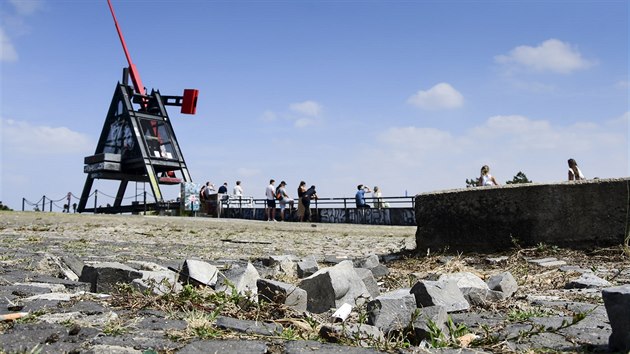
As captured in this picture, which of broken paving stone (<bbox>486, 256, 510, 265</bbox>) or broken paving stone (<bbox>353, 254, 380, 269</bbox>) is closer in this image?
broken paving stone (<bbox>353, 254, 380, 269</bbox>)

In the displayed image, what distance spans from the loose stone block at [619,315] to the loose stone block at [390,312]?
28.7 inches

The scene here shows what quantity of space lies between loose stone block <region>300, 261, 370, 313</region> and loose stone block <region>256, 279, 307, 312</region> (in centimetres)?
18

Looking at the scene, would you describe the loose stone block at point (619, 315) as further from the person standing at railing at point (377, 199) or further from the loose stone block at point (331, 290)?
the person standing at railing at point (377, 199)

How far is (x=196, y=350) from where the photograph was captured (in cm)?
195

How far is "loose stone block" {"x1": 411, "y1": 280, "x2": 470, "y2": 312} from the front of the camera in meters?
2.73

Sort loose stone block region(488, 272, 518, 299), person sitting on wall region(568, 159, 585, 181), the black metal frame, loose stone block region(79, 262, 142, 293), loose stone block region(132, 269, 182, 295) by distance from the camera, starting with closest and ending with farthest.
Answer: loose stone block region(132, 269, 182, 295)
loose stone block region(488, 272, 518, 299)
loose stone block region(79, 262, 142, 293)
person sitting on wall region(568, 159, 585, 181)
the black metal frame

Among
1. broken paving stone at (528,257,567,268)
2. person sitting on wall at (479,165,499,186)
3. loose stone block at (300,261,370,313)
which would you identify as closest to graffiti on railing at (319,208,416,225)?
person sitting on wall at (479,165,499,186)

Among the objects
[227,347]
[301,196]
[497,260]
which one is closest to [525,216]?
[497,260]

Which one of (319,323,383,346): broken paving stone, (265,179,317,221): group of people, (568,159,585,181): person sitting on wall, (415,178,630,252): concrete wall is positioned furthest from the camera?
(265,179,317,221): group of people

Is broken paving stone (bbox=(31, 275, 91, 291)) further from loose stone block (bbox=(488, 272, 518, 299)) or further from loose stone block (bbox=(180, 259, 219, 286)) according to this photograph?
loose stone block (bbox=(488, 272, 518, 299))

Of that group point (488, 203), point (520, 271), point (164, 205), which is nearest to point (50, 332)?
point (520, 271)

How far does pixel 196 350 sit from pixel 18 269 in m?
2.84

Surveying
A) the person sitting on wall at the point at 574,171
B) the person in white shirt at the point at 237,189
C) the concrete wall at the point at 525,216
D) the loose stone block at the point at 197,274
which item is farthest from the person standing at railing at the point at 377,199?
the loose stone block at the point at 197,274

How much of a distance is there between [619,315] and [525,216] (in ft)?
12.9
